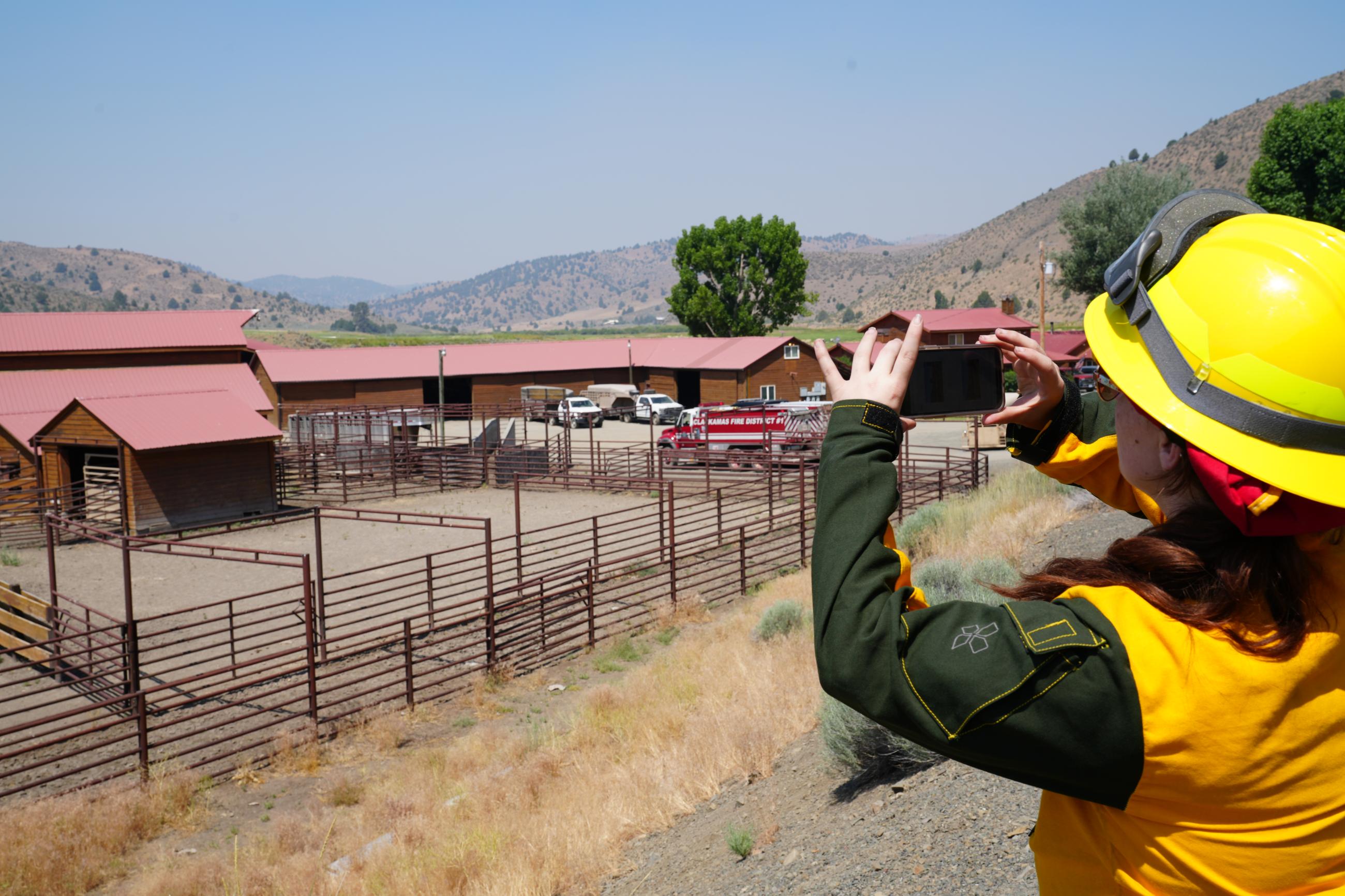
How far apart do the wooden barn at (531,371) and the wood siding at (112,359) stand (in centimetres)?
1105

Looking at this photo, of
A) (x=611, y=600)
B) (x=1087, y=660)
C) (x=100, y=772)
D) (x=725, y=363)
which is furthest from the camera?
(x=725, y=363)

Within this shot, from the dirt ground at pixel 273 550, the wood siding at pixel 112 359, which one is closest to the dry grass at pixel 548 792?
the dirt ground at pixel 273 550

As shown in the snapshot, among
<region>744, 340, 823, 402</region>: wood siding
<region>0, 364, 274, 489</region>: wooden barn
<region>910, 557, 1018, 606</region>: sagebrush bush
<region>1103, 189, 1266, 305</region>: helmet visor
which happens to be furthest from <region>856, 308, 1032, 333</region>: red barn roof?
<region>1103, 189, 1266, 305</region>: helmet visor

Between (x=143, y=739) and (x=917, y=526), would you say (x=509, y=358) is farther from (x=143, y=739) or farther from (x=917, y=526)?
(x=143, y=739)

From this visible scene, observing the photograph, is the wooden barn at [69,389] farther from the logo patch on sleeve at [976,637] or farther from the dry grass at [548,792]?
the logo patch on sleeve at [976,637]

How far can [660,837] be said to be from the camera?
614cm

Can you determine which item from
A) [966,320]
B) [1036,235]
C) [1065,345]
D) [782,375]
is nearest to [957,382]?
[782,375]

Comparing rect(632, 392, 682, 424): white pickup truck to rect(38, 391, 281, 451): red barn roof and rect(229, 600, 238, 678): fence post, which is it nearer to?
rect(38, 391, 281, 451): red barn roof

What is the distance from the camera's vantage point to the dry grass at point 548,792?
599cm

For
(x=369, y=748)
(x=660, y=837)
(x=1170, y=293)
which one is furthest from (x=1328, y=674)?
(x=369, y=748)

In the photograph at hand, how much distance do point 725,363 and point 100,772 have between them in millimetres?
40377

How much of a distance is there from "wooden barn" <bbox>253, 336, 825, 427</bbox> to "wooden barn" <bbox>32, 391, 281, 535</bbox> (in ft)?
62.6

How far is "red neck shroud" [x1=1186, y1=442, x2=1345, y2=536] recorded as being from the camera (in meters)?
1.18

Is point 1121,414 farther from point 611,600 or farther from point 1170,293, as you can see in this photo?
point 611,600
